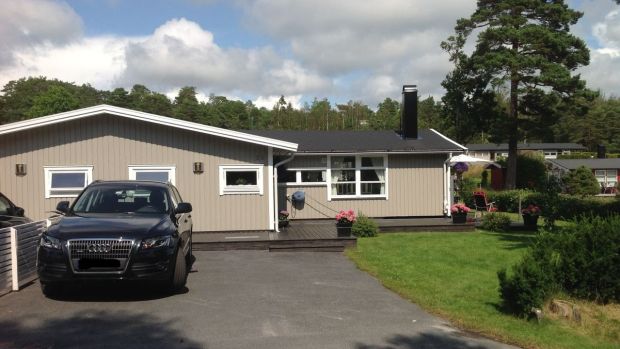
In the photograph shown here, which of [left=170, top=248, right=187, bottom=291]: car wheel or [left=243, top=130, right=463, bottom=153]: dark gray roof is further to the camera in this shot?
[left=243, top=130, right=463, bottom=153]: dark gray roof

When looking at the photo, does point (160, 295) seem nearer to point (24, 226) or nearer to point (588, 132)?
point (24, 226)

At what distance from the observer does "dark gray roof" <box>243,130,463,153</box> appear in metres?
17.9

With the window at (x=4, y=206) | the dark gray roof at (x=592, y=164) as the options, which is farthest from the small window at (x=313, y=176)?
the dark gray roof at (x=592, y=164)

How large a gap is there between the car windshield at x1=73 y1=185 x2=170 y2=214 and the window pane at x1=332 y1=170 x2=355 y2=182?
Result: 972 centimetres

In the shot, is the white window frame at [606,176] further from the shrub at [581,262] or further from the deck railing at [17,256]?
the deck railing at [17,256]

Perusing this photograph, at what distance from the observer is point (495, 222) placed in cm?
1659

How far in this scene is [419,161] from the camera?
725 inches

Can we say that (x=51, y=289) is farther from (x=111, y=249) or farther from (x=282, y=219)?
(x=282, y=219)

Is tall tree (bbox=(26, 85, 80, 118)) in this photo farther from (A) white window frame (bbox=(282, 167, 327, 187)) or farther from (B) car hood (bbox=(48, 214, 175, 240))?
(B) car hood (bbox=(48, 214, 175, 240))

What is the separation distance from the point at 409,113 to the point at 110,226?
14.0m

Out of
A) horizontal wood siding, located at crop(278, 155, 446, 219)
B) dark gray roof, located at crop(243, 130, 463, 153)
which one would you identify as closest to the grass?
horizontal wood siding, located at crop(278, 155, 446, 219)

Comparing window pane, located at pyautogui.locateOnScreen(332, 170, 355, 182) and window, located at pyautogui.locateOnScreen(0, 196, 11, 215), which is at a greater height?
window pane, located at pyautogui.locateOnScreen(332, 170, 355, 182)

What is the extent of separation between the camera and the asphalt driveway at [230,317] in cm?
561

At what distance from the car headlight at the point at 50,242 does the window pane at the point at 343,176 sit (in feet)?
38.8
